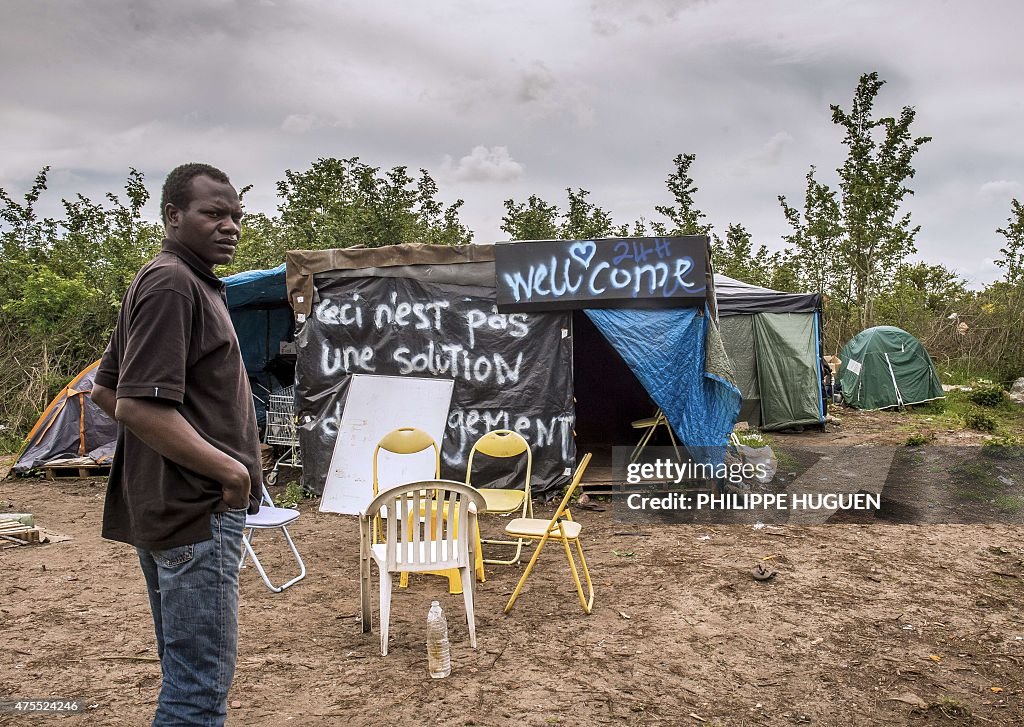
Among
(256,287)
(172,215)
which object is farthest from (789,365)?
(172,215)

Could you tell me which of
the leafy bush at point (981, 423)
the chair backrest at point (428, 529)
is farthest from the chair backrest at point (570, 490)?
the leafy bush at point (981, 423)

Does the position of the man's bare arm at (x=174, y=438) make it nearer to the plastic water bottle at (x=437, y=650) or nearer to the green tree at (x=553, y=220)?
the plastic water bottle at (x=437, y=650)

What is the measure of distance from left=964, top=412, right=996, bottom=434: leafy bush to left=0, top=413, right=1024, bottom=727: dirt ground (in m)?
5.84

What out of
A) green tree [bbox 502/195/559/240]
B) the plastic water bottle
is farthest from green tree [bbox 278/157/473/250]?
the plastic water bottle

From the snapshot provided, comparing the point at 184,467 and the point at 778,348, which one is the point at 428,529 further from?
the point at 778,348

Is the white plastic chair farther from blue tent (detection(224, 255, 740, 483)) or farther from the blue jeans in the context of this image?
blue tent (detection(224, 255, 740, 483))

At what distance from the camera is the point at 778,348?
40.2 ft

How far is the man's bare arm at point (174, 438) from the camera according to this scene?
185 cm

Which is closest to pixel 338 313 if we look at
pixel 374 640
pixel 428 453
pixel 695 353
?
pixel 428 453

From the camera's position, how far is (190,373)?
6.47 feet

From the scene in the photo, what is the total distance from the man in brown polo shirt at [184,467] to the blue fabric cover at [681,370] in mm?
5790

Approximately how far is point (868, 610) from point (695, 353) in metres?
3.33

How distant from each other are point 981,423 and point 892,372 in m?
2.94

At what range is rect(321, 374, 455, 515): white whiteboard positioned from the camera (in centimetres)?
750
